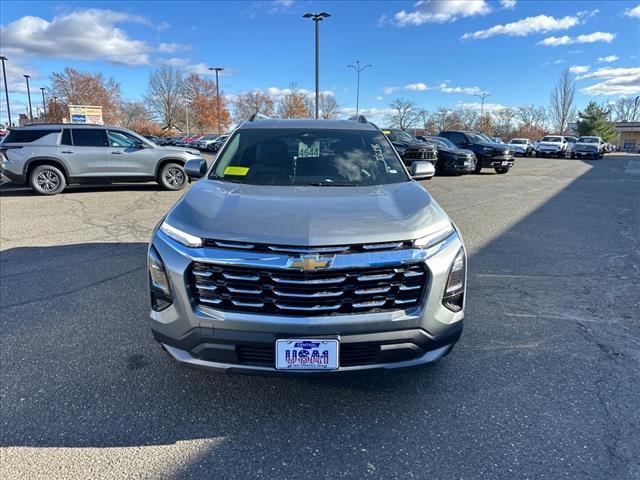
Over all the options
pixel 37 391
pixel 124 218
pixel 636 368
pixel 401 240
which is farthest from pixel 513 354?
pixel 124 218

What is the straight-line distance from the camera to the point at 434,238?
2.53 m

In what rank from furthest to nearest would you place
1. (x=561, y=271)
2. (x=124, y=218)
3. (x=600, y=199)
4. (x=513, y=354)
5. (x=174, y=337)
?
(x=600, y=199) < (x=124, y=218) < (x=561, y=271) < (x=513, y=354) < (x=174, y=337)

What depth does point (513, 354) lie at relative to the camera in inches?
132

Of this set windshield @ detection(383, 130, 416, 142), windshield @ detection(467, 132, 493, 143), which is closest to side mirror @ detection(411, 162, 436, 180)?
windshield @ detection(383, 130, 416, 142)

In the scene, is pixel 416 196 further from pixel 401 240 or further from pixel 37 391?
pixel 37 391

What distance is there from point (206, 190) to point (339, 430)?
195cm

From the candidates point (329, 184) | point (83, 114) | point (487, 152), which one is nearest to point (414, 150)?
point (487, 152)

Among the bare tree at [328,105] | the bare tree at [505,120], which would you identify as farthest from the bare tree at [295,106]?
the bare tree at [505,120]

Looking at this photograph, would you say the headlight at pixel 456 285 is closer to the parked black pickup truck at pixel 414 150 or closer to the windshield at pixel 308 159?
the windshield at pixel 308 159

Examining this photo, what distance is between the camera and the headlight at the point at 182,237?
7.87 feet

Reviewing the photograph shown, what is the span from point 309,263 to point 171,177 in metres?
10.9

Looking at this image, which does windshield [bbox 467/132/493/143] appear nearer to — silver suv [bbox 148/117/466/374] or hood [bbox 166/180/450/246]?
hood [bbox 166/180/450/246]

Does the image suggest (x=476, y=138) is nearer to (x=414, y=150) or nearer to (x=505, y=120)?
(x=414, y=150)

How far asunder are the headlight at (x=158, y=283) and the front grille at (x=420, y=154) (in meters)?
13.6
